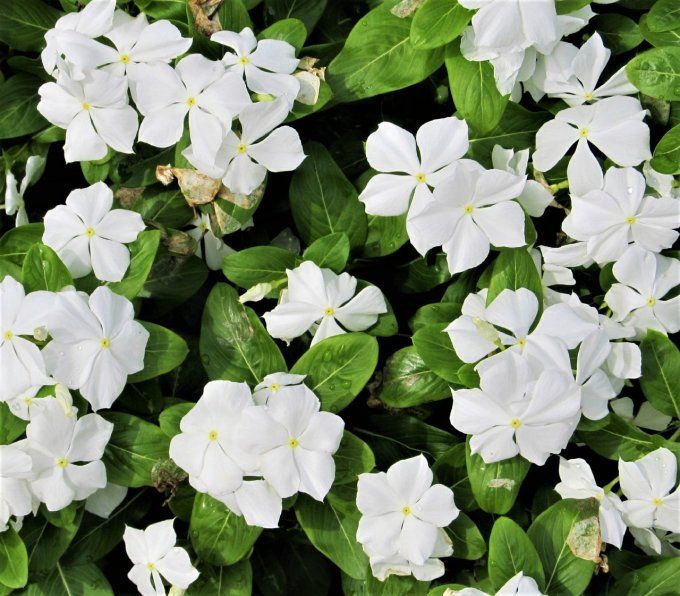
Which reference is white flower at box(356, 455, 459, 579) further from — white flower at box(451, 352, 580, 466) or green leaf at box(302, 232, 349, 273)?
green leaf at box(302, 232, 349, 273)

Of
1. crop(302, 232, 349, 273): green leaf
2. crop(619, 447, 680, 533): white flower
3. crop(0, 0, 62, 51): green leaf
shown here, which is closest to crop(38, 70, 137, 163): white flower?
crop(0, 0, 62, 51): green leaf

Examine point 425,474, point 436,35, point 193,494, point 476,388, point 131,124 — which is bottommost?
point 193,494

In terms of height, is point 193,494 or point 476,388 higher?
point 476,388

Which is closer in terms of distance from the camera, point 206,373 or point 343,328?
point 343,328

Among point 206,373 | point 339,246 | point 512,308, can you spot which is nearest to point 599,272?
point 512,308

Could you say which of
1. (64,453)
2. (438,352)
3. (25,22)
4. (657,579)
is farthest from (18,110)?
(657,579)

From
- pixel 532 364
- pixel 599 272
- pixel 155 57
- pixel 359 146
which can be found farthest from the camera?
pixel 359 146

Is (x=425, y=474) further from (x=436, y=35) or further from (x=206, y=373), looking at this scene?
(x=436, y=35)

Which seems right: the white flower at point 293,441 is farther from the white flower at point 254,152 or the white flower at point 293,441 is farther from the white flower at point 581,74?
the white flower at point 581,74
